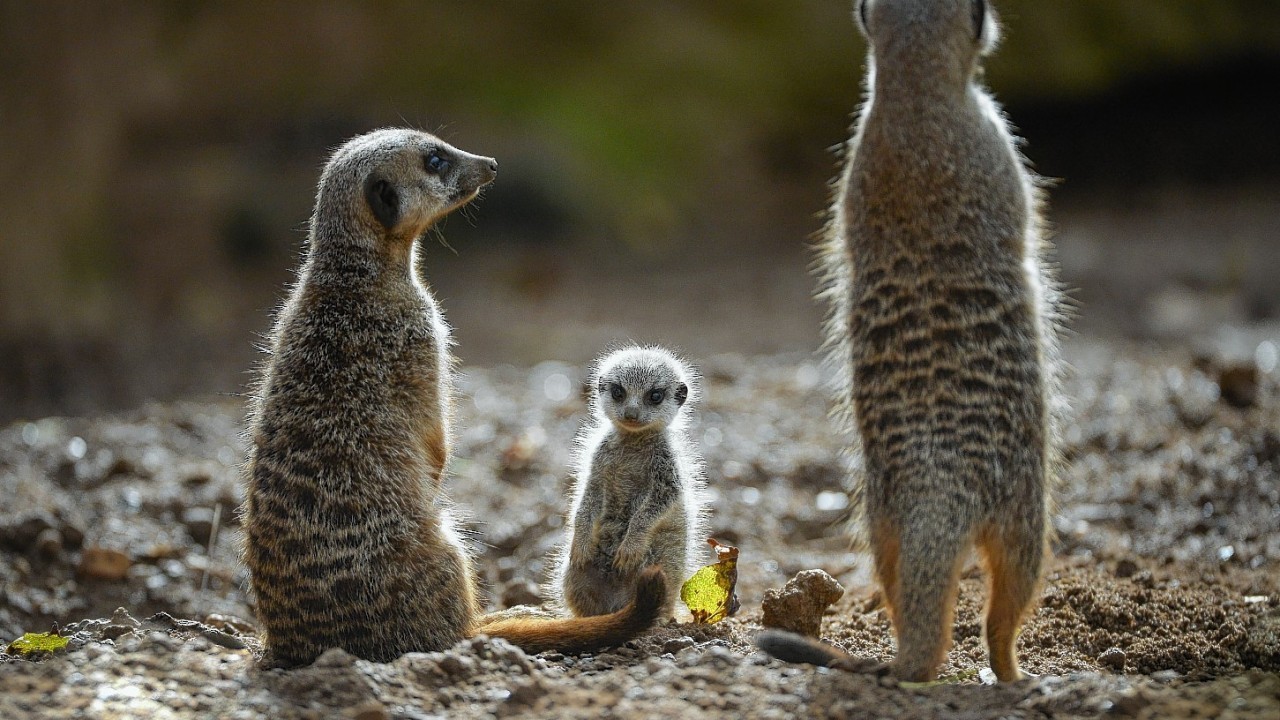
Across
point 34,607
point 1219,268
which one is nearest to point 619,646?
point 34,607

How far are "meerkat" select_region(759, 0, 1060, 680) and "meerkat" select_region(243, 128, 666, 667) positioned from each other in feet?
2.20

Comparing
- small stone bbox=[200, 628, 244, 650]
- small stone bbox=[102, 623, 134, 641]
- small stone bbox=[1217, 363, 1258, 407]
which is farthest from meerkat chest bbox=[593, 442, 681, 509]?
small stone bbox=[1217, 363, 1258, 407]

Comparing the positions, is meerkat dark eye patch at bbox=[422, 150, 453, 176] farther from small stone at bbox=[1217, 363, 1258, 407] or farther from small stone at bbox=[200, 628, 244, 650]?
small stone at bbox=[1217, 363, 1258, 407]

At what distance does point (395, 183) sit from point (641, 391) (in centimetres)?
92

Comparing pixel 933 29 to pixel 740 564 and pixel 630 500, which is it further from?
pixel 740 564

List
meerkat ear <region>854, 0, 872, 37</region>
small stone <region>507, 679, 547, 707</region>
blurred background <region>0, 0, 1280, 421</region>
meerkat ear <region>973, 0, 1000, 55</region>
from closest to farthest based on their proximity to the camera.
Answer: small stone <region>507, 679, 547, 707</region>, meerkat ear <region>973, 0, 1000, 55</region>, meerkat ear <region>854, 0, 872, 37</region>, blurred background <region>0, 0, 1280, 421</region>

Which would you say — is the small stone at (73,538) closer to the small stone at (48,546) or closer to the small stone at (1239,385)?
the small stone at (48,546)

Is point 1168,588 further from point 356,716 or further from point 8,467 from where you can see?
point 8,467

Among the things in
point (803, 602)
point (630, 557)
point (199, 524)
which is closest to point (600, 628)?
point (630, 557)

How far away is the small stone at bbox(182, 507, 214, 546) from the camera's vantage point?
474 cm

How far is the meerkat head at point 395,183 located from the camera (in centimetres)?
350

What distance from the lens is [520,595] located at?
4.21 m

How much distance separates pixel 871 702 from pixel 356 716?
3.61 ft

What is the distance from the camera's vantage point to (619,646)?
3.16 m
